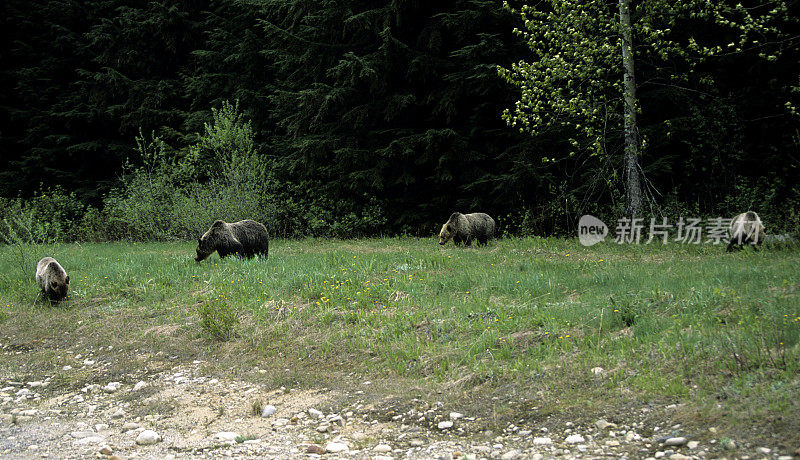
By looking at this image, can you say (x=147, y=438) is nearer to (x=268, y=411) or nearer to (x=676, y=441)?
(x=268, y=411)

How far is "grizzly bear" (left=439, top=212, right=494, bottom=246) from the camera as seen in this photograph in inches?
639

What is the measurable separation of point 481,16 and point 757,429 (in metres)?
18.4

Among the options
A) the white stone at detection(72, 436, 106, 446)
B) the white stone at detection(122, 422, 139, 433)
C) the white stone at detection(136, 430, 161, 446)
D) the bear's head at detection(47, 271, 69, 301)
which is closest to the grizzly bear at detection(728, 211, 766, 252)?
the white stone at detection(136, 430, 161, 446)

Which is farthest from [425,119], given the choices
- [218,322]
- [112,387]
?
[112,387]

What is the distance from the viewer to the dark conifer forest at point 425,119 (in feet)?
54.4

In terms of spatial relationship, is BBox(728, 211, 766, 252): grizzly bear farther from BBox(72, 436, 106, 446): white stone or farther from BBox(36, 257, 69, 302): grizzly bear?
BBox(36, 257, 69, 302): grizzly bear

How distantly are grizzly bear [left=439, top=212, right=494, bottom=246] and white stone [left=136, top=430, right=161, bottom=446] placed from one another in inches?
449

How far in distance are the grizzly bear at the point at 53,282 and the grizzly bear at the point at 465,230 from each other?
373 inches

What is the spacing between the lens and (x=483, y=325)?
741 cm

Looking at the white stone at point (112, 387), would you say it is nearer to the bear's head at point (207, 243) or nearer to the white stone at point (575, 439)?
the white stone at point (575, 439)

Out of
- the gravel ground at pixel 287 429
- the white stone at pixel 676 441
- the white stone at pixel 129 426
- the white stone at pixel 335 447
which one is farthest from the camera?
the white stone at pixel 129 426

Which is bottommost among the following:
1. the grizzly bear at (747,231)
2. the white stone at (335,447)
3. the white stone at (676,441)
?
the white stone at (335,447)

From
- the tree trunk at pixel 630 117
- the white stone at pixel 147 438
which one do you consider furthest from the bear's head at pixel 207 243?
the tree trunk at pixel 630 117

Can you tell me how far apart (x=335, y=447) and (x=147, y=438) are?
1950 millimetres
